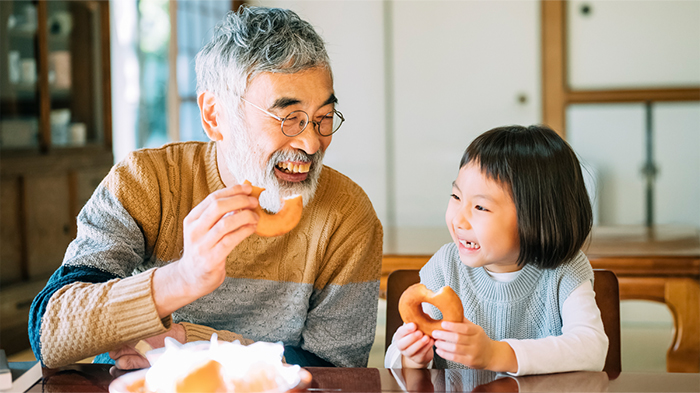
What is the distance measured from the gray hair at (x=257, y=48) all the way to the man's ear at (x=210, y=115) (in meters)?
0.03

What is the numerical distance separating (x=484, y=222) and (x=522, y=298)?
199 millimetres

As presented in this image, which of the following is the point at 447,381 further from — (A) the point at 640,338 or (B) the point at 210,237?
(A) the point at 640,338

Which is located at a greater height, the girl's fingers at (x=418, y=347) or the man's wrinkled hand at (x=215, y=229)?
the man's wrinkled hand at (x=215, y=229)

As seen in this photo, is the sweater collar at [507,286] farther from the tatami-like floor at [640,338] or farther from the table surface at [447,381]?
the tatami-like floor at [640,338]

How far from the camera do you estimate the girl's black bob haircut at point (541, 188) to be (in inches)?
47.1

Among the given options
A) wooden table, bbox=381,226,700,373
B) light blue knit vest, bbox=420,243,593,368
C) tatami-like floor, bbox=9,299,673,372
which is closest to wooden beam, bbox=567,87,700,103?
tatami-like floor, bbox=9,299,673,372

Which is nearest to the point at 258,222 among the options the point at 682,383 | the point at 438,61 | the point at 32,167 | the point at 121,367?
the point at 121,367

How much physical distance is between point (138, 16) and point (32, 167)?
1.23 m

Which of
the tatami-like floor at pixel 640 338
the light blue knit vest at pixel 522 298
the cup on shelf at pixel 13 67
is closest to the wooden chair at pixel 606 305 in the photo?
the light blue knit vest at pixel 522 298

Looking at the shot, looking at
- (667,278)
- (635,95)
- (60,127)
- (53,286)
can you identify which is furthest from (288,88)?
(635,95)

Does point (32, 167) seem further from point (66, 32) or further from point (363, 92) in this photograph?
point (363, 92)

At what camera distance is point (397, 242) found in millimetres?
2611

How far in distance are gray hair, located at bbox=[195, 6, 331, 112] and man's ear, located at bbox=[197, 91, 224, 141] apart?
3 cm

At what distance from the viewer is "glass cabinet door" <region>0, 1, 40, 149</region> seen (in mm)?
3170
